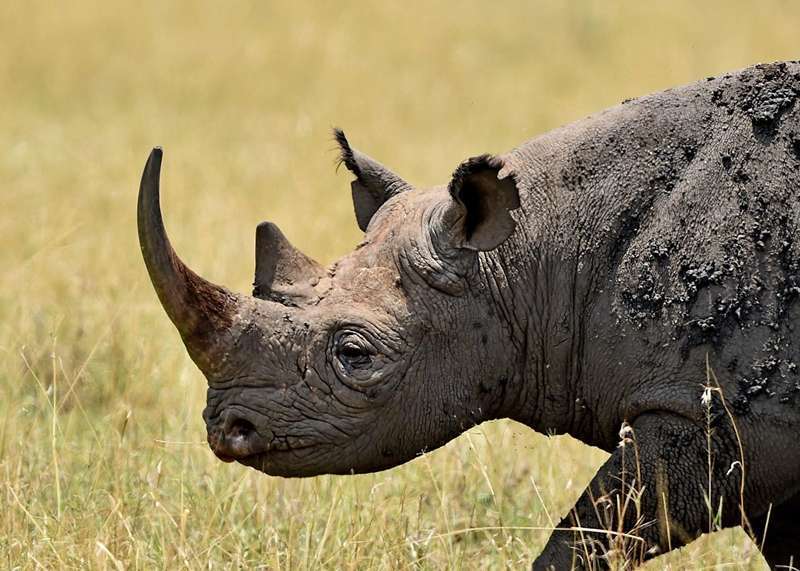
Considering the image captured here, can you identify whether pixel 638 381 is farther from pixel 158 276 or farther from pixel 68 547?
pixel 68 547

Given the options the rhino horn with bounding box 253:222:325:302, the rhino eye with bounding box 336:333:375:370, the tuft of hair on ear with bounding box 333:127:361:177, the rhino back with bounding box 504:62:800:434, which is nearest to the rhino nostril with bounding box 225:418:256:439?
the rhino eye with bounding box 336:333:375:370

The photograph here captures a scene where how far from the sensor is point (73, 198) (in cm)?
1206

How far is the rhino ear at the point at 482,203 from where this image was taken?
4.96m

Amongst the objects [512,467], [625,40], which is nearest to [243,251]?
[512,467]

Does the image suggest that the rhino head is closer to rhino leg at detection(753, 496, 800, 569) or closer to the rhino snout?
the rhino snout

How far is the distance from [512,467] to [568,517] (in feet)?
6.09

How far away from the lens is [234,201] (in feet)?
40.0

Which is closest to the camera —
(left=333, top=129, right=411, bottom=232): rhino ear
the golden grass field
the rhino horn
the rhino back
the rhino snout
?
the rhino back

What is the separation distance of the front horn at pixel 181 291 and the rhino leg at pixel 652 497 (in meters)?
1.24

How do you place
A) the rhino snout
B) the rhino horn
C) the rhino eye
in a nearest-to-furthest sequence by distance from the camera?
1. the rhino snout
2. the rhino eye
3. the rhino horn

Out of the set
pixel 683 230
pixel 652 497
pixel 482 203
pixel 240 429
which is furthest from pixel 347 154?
pixel 652 497

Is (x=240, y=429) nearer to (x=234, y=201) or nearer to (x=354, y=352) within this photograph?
(x=354, y=352)

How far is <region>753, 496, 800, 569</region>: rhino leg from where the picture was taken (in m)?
5.27

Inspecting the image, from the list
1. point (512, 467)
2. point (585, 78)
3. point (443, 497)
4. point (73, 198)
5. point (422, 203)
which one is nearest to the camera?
point (422, 203)
